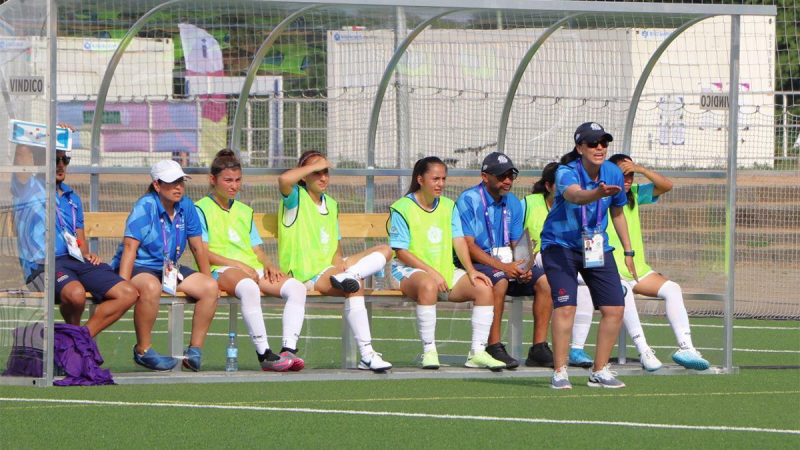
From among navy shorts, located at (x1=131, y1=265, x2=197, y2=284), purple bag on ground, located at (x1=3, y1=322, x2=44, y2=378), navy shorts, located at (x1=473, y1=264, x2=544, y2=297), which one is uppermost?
navy shorts, located at (x1=131, y1=265, x2=197, y2=284)

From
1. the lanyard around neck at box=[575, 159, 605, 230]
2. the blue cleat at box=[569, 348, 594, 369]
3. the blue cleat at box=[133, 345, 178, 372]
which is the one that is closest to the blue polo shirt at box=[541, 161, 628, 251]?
the lanyard around neck at box=[575, 159, 605, 230]

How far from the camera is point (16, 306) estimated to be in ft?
27.3

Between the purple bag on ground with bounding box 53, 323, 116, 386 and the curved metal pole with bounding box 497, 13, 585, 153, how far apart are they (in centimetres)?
411

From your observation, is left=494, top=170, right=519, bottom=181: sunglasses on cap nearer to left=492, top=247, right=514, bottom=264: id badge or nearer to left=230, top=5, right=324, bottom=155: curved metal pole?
left=492, top=247, right=514, bottom=264: id badge

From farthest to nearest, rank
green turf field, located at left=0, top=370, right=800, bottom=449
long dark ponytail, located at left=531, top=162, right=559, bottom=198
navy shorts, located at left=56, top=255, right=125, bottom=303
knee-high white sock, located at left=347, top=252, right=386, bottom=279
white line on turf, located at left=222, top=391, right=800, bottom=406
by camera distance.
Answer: long dark ponytail, located at left=531, top=162, right=559, bottom=198 → knee-high white sock, located at left=347, top=252, right=386, bottom=279 → navy shorts, located at left=56, top=255, right=125, bottom=303 → white line on turf, located at left=222, top=391, right=800, bottom=406 → green turf field, located at left=0, top=370, right=800, bottom=449

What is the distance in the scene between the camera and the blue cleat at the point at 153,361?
879 cm

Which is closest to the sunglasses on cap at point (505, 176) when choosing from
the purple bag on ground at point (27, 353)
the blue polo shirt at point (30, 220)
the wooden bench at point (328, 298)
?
the wooden bench at point (328, 298)

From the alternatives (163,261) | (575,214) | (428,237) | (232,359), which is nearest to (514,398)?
(575,214)

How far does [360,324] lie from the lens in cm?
896

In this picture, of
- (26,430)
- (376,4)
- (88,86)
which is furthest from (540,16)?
(26,430)

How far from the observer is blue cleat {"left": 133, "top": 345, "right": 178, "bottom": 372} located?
8789mm

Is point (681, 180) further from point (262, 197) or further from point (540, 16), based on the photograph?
point (262, 197)

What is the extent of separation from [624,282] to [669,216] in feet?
11.1

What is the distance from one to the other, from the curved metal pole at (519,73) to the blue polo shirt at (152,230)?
10.1 feet
